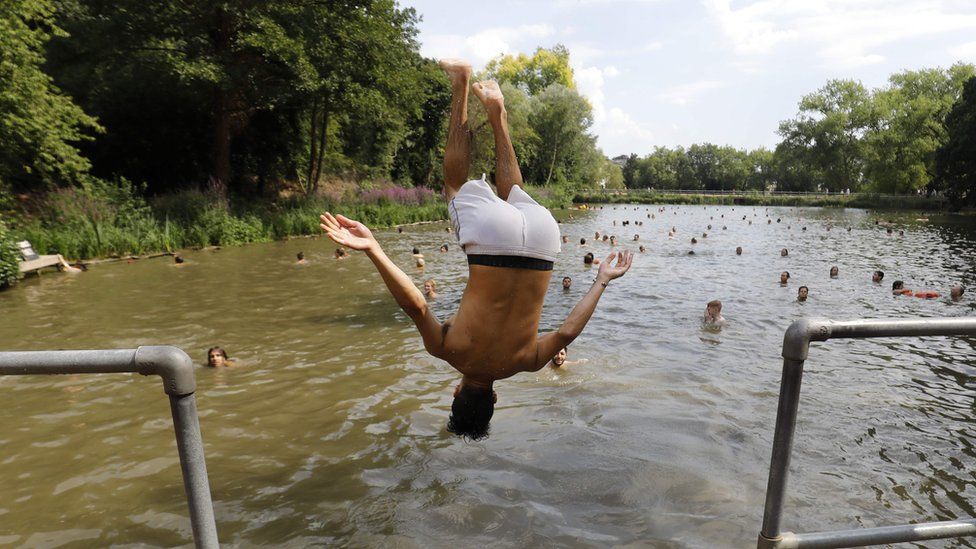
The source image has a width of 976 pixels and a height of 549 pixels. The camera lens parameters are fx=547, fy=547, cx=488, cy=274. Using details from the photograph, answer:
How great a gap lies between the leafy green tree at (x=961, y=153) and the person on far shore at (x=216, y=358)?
62.2 metres

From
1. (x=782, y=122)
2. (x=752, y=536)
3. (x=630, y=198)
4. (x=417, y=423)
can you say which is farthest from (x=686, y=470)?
(x=782, y=122)

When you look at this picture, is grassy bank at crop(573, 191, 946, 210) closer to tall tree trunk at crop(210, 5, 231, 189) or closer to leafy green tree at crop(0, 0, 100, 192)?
tall tree trunk at crop(210, 5, 231, 189)

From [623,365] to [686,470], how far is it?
3.50 m

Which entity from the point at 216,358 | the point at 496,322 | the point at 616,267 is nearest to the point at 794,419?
the point at 496,322

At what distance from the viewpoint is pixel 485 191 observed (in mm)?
3695

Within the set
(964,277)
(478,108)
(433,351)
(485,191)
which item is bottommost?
(964,277)

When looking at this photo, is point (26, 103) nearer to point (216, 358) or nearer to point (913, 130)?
point (216, 358)

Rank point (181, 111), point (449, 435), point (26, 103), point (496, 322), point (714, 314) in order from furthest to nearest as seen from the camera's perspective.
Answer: point (181, 111) < point (26, 103) < point (714, 314) < point (449, 435) < point (496, 322)

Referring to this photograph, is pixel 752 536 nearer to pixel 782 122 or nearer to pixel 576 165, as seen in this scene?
pixel 576 165

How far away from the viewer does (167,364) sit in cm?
193

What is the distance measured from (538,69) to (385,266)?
89316 mm

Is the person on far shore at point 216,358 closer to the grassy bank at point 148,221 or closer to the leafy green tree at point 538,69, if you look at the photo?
the grassy bank at point 148,221

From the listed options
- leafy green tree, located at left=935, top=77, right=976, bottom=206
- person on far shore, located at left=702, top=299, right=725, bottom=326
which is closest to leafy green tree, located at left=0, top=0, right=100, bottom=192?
person on far shore, located at left=702, top=299, right=725, bottom=326

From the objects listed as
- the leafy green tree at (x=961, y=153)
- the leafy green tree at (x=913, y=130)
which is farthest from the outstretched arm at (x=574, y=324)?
the leafy green tree at (x=913, y=130)
